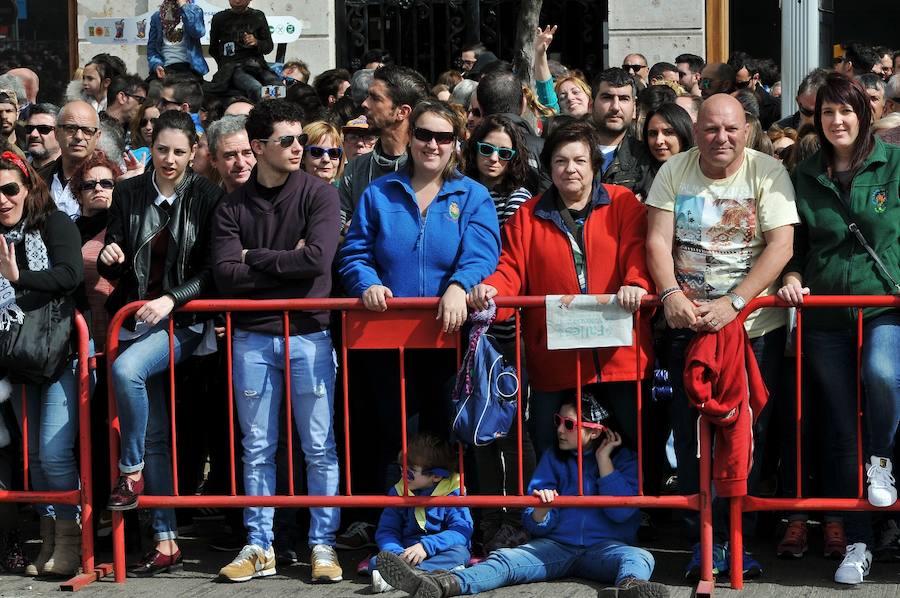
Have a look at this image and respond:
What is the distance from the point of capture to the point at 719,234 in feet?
20.8

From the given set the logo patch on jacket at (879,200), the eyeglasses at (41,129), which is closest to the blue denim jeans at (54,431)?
the eyeglasses at (41,129)

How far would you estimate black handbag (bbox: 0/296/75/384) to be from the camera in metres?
6.53

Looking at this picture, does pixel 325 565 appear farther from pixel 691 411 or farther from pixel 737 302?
pixel 737 302

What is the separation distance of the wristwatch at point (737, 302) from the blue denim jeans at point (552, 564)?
44.5 inches

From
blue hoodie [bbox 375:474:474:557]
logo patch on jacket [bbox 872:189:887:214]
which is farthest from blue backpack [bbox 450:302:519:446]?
logo patch on jacket [bbox 872:189:887:214]

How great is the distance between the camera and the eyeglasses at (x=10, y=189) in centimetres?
666

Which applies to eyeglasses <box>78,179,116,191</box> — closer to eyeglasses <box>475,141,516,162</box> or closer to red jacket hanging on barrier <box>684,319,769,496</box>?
eyeglasses <box>475,141,516,162</box>

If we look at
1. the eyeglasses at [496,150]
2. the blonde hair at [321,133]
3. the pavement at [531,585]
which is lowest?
the pavement at [531,585]

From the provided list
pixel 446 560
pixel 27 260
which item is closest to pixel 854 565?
pixel 446 560

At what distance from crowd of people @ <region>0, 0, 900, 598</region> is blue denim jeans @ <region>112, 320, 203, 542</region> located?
0.01 metres

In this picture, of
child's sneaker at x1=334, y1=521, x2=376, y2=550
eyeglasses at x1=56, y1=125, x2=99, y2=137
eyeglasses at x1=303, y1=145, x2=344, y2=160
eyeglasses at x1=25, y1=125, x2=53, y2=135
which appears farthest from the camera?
eyeglasses at x1=25, y1=125, x2=53, y2=135

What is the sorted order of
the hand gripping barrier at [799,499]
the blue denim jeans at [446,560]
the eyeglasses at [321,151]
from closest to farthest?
1. the hand gripping barrier at [799,499]
2. the blue denim jeans at [446,560]
3. the eyeglasses at [321,151]

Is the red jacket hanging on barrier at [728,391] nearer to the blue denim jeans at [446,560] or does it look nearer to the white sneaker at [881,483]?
the white sneaker at [881,483]

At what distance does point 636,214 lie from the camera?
657 centimetres
